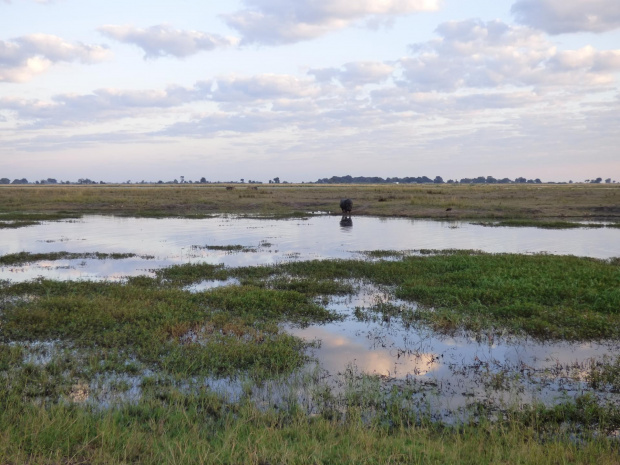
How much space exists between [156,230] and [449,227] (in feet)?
64.6

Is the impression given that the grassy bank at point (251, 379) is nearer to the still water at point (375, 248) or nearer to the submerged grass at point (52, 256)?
the still water at point (375, 248)

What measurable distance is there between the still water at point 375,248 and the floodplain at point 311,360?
0.07 metres

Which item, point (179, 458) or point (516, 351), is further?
point (516, 351)

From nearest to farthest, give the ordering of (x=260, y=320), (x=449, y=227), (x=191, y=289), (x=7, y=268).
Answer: (x=260, y=320) < (x=191, y=289) < (x=7, y=268) < (x=449, y=227)

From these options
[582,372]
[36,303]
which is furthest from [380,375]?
[36,303]

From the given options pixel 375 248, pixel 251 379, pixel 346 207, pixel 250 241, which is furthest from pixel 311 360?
pixel 346 207

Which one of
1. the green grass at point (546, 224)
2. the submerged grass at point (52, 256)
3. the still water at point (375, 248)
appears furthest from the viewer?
the green grass at point (546, 224)

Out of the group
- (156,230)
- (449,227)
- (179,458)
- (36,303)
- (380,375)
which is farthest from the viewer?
(449,227)

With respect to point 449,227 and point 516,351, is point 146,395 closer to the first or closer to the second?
point 516,351

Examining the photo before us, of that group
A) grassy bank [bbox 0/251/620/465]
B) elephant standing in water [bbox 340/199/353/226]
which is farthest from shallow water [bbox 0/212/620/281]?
elephant standing in water [bbox 340/199/353/226]

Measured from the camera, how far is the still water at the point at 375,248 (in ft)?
26.1

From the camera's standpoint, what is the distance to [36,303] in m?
11.8

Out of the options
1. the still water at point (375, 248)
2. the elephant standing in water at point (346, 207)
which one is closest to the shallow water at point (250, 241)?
the still water at point (375, 248)

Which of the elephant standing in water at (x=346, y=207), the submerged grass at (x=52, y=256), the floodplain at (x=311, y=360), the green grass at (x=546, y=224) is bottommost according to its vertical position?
the floodplain at (x=311, y=360)
